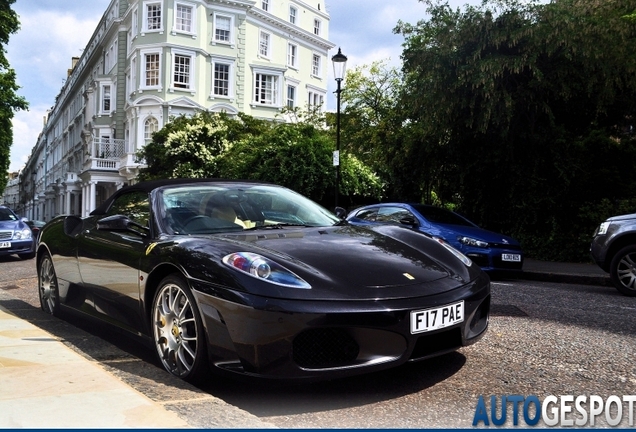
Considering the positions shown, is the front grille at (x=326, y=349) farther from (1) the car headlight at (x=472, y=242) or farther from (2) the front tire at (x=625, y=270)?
(1) the car headlight at (x=472, y=242)

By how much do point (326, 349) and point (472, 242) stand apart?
8050 mm

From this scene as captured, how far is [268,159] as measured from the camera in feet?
80.0

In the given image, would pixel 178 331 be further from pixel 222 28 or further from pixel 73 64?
pixel 73 64

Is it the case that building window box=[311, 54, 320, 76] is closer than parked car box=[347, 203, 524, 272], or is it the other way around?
parked car box=[347, 203, 524, 272]

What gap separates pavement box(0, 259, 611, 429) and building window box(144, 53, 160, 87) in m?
41.3

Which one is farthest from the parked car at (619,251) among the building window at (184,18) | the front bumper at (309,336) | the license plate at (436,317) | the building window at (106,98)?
the building window at (106,98)

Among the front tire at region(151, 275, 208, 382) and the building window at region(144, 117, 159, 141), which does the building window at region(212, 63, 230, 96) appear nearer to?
the building window at region(144, 117, 159, 141)

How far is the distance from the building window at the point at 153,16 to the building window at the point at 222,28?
383 cm

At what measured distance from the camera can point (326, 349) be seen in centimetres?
353

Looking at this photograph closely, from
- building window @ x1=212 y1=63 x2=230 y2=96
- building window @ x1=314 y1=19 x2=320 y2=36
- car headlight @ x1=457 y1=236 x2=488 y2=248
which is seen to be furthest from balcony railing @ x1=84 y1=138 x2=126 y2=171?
car headlight @ x1=457 y1=236 x2=488 y2=248

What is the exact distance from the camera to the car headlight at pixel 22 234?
50.0 feet

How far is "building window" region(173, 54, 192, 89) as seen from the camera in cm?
4384

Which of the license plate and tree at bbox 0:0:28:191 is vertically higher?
tree at bbox 0:0:28:191

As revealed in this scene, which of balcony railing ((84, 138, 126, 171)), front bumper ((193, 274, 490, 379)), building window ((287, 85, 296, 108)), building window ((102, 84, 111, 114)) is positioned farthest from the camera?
building window ((102, 84, 111, 114))
